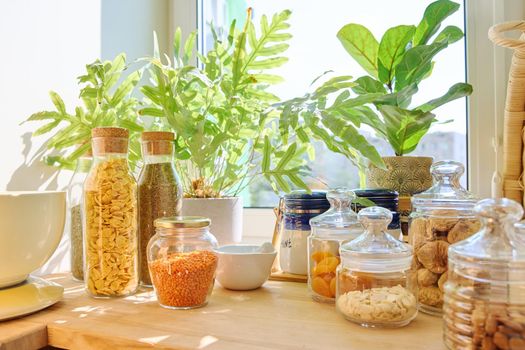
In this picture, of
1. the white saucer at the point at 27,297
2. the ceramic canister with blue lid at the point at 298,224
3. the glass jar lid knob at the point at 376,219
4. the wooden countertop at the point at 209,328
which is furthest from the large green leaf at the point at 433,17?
the white saucer at the point at 27,297

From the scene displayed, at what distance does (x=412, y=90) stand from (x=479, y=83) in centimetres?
34

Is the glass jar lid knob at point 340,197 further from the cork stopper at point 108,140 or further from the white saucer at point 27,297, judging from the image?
the white saucer at point 27,297

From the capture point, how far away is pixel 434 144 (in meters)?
1.20

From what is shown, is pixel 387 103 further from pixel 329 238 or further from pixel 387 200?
pixel 329 238

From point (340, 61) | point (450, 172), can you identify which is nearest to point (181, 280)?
point (450, 172)

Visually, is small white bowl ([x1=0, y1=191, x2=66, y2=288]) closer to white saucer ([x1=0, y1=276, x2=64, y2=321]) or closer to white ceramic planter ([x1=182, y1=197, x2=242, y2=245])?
white saucer ([x1=0, y1=276, x2=64, y2=321])

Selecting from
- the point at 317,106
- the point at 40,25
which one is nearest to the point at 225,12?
the point at 40,25

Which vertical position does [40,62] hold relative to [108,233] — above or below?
above

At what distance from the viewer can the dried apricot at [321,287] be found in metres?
0.74

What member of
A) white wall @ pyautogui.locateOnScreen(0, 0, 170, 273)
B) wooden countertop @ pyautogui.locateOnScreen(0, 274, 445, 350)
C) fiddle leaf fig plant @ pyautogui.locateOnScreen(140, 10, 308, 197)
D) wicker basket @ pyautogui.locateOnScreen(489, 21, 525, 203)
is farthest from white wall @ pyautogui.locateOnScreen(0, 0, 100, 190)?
wicker basket @ pyautogui.locateOnScreen(489, 21, 525, 203)

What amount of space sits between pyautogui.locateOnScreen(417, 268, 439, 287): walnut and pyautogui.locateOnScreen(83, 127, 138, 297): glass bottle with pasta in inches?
19.5

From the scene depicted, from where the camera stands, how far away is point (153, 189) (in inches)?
32.9

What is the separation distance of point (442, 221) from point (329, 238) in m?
0.20

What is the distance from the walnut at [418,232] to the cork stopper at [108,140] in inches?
21.0
